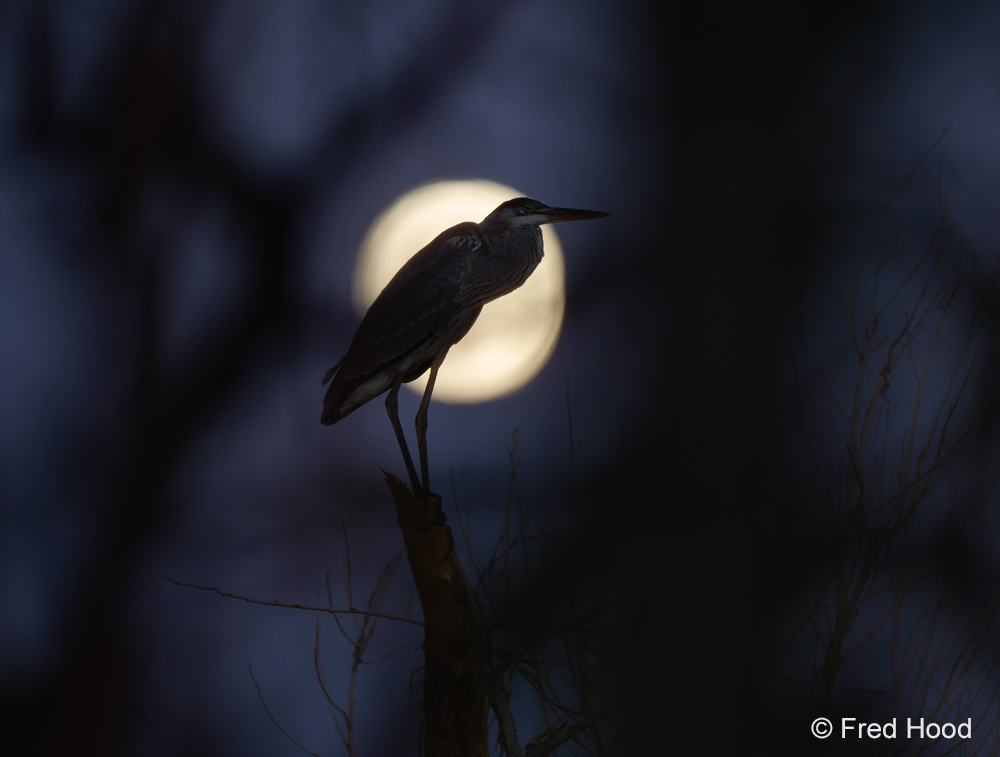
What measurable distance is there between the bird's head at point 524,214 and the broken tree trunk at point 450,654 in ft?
2.51

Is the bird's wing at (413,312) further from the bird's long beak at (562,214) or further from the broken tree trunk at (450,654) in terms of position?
the broken tree trunk at (450,654)

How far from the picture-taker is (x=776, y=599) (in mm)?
485

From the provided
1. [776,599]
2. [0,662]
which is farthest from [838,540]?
[0,662]

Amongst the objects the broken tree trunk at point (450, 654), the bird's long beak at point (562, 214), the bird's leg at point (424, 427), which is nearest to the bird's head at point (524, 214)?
the bird's long beak at point (562, 214)

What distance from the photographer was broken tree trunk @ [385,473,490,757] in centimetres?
124

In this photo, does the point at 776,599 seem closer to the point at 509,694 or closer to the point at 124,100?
the point at 509,694

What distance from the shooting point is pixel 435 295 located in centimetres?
159

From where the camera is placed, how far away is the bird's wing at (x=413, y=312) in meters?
1.59

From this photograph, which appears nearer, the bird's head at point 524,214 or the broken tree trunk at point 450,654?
the broken tree trunk at point 450,654

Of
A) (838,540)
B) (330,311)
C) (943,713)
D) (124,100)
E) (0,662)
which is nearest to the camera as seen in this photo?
(838,540)

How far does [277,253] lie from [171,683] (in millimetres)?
1295

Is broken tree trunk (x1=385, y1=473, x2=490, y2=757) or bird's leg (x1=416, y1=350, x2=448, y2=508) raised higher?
bird's leg (x1=416, y1=350, x2=448, y2=508)

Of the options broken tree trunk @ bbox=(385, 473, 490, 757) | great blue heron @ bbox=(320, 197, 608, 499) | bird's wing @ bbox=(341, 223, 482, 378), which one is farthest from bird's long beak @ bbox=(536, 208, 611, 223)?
broken tree trunk @ bbox=(385, 473, 490, 757)

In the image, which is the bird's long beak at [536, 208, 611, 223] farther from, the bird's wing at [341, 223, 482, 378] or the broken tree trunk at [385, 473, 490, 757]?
the broken tree trunk at [385, 473, 490, 757]
